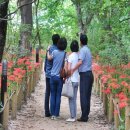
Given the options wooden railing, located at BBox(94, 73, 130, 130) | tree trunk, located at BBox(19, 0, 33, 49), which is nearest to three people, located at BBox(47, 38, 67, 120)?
wooden railing, located at BBox(94, 73, 130, 130)

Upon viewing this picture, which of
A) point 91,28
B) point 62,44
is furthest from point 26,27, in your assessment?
point 91,28

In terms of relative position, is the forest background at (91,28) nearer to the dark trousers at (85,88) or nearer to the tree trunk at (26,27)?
the tree trunk at (26,27)

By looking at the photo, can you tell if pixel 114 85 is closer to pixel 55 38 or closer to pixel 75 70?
pixel 75 70

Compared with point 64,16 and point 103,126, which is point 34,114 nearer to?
point 103,126

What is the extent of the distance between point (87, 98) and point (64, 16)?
21.0m

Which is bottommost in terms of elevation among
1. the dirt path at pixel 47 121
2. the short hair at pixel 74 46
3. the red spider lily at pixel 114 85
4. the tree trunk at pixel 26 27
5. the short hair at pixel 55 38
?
the dirt path at pixel 47 121

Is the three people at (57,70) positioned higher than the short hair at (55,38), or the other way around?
the short hair at (55,38)

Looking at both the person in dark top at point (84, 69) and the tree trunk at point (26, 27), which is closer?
the person in dark top at point (84, 69)

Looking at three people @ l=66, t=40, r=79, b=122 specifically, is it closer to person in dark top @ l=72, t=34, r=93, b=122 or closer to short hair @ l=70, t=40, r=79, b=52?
short hair @ l=70, t=40, r=79, b=52

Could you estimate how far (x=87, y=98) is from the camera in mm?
9594

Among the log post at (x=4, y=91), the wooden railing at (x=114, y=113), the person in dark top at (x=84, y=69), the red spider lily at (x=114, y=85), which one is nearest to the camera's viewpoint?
the wooden railing at (x=114, y=113)

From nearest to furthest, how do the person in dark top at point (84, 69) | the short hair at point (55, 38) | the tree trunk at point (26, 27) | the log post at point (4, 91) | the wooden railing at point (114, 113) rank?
1. the wooden railing at point (114, 113)
2. the log post at point (4, 91)
3. the person in dark top at point (84, 69)
4. the short hair at point (55, 38)
5. the tree trunk at point (26, 27)

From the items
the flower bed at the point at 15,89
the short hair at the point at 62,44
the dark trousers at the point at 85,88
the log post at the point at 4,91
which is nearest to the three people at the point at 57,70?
the short hair at the point at 62,44

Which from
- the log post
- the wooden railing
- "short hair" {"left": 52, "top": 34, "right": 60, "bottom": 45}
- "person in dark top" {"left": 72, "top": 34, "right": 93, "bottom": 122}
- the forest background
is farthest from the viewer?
the forest background
